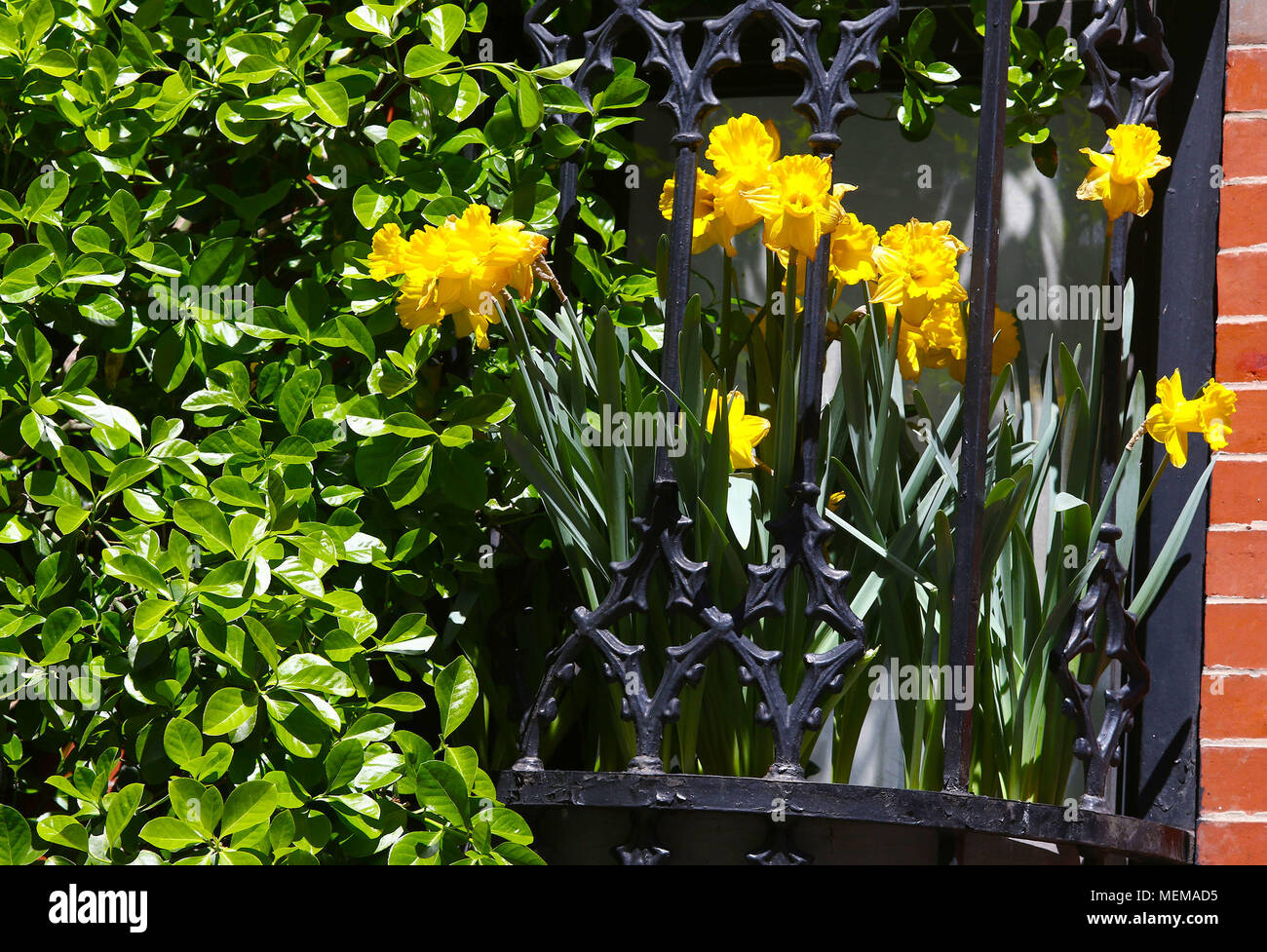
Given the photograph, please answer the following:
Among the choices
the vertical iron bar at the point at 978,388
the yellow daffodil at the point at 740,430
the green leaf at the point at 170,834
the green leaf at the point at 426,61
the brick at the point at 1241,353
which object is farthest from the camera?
the brick at the point at 1241,353

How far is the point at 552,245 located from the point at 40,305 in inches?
28.9

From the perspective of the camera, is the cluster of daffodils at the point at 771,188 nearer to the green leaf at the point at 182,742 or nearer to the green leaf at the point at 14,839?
the green leaf at the point at 182,742

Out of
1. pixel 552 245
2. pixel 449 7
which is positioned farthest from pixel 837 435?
pixel 449 7

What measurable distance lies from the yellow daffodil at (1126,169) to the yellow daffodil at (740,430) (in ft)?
1.79

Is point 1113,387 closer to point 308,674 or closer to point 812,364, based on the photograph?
point 812,364

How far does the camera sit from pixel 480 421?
178cm

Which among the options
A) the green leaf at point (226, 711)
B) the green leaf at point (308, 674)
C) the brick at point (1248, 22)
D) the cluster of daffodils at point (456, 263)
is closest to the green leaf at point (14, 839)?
the green leaf at point (226, 711)

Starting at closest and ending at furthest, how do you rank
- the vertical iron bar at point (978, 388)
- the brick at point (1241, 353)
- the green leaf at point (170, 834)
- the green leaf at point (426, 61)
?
1. the green leaf at point (170, 834)
2. the vertical iron bar at point (978, 388)
3. the green leaf at point (426, 61)
4. the brick at point (1241, 353)

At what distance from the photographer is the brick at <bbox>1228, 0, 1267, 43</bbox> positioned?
200 cm

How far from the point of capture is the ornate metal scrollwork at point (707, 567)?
163 cm

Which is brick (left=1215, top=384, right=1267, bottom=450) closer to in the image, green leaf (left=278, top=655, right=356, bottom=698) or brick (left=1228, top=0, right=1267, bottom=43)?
brick (left=1228, top=0, right=1267, bottom=43)

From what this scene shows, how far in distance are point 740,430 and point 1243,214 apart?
880 mm

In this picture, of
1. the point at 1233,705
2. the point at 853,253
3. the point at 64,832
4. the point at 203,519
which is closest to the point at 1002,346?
the point at 853,253

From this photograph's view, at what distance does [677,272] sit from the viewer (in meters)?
1.71
